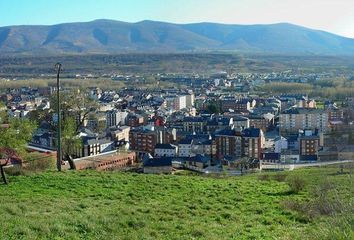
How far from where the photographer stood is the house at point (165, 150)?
40.5 m

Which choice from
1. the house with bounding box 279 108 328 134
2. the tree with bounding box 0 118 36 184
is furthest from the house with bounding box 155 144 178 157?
the tree with bounding box 0 118 36 184

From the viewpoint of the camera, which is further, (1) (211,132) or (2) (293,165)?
(1) (211,132)

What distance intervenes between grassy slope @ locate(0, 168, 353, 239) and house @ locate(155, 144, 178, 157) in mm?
25907

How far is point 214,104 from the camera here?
208ft

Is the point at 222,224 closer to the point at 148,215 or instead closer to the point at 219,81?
the point at 148,215

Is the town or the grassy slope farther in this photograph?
the town

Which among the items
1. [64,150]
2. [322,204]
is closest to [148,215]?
[322,204]

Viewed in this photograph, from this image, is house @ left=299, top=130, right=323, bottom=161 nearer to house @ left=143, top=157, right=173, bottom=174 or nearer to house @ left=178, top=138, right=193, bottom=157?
house @ left=178, top=138, right=193, bottom=157

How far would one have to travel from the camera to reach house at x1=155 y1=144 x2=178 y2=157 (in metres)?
40.5

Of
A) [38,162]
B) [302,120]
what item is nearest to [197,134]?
[302,120]

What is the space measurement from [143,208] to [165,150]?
31.1 meters

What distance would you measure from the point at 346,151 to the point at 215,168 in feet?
33.2

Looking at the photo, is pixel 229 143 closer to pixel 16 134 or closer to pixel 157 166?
pixel 157 166

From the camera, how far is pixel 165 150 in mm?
40906
